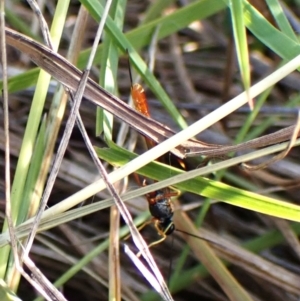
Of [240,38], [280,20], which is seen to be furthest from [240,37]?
[280,20]

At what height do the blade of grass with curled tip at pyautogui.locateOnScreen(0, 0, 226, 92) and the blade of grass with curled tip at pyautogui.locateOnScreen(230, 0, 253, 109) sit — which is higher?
the blade of grass with curled tip at pyautogui.locateOnScreen(0, 0, 226, 92)

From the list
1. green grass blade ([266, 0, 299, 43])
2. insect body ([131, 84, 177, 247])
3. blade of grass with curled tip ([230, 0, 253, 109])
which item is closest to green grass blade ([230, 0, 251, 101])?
blade of grass with curled tip ([230, 0, 253, 109])

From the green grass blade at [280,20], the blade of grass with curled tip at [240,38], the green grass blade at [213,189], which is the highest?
the green grass blade at [280,20]

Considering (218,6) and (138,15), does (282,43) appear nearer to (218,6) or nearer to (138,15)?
(218,6)

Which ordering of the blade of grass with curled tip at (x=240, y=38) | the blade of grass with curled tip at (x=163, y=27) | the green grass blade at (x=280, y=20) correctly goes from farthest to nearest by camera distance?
the blade of grass with curled tip at (x=163, y=27), the green grass blade at (x=280, y=20), the blade of grass with curled tip at (x=240, y=38)

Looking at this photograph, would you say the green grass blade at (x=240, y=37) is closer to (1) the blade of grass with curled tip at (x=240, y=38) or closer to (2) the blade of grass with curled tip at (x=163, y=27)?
(1) the blade of grass with curled tip at (x=240, y=38)

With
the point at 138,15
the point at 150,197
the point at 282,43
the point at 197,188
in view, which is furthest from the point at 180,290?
the point at 138,15

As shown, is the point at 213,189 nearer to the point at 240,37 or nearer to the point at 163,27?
the point at 240,37

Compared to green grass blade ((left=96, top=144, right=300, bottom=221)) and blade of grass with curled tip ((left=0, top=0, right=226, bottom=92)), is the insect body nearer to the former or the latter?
blade of grass with curled tip ((left=0, top=0, right=226, bottom=92))

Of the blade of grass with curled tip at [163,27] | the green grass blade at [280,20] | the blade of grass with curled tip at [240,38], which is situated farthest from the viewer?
the blade of grass with curled tip at [163,27]

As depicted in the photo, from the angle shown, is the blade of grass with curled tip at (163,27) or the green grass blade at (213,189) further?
the blade of grass with curled tip at (163,27)

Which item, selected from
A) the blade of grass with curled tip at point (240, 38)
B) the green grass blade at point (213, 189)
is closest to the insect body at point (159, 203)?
the green grass blade at point (213, 189)
